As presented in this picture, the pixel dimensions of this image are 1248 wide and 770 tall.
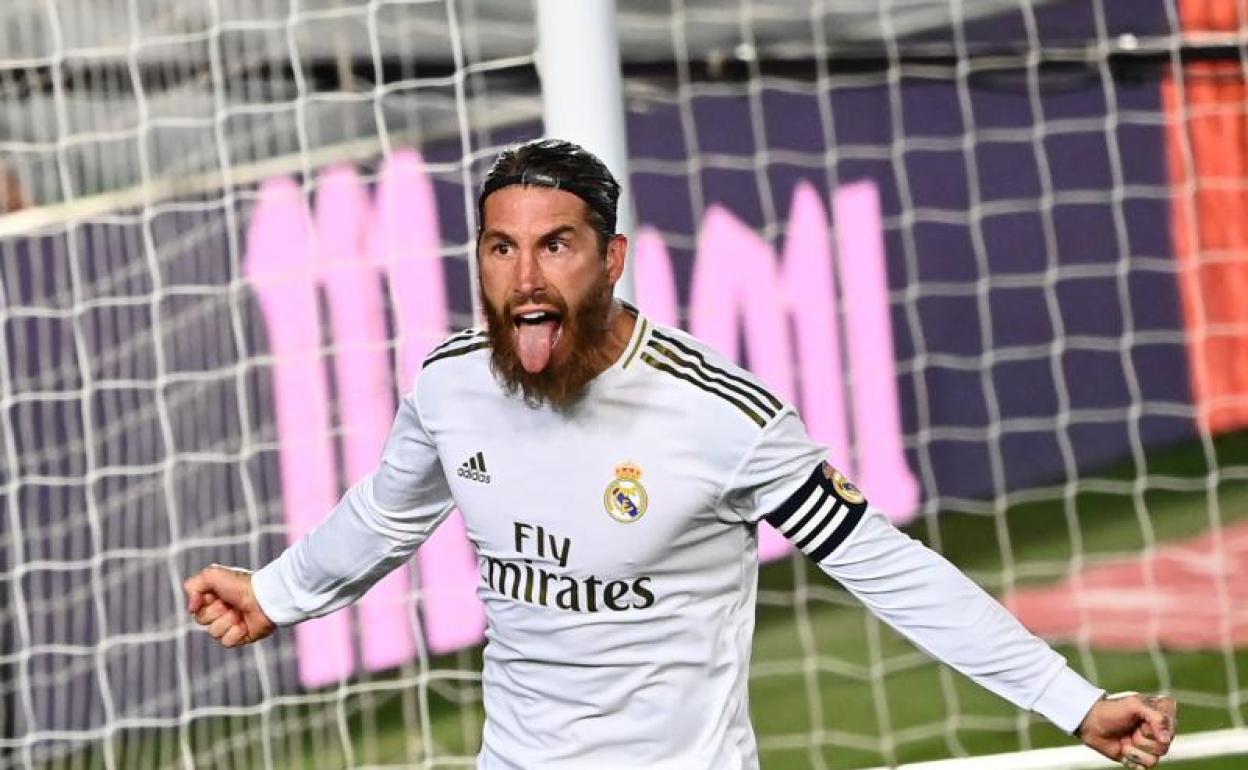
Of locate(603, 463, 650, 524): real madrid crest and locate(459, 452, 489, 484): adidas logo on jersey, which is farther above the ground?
locate(459, 452, 489, 484): adidas logo on jersey

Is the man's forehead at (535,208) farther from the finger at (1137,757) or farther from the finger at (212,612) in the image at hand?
the finger at (1137,757)

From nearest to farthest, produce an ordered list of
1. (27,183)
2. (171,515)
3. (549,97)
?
1. (549,97)
2. (171,515)
3. (27,183)

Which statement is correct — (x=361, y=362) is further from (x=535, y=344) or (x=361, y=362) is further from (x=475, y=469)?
(x=535, y=344)

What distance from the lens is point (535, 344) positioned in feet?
7.01

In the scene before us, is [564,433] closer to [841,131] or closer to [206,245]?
[206,245]

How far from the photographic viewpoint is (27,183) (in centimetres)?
511

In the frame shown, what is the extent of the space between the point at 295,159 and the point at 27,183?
0.86 meters

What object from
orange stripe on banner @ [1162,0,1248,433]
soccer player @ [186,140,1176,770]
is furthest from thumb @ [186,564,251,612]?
orange stripe on banner @ [1162,0,1248,433]

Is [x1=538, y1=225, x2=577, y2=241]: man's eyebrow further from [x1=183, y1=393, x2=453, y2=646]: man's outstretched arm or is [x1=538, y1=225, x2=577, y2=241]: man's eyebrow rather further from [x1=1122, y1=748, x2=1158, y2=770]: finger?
[x1=1122, y1=748, x2=1158, y2=770]: finger

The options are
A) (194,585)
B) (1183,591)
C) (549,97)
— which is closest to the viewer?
(194,585)

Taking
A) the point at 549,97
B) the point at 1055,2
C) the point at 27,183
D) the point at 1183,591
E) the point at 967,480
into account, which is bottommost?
the point at 1183,591

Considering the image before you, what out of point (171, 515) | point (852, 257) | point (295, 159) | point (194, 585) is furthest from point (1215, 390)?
point (194, 585)

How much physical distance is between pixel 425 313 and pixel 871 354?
1588 mm

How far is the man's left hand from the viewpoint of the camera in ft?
7.18
